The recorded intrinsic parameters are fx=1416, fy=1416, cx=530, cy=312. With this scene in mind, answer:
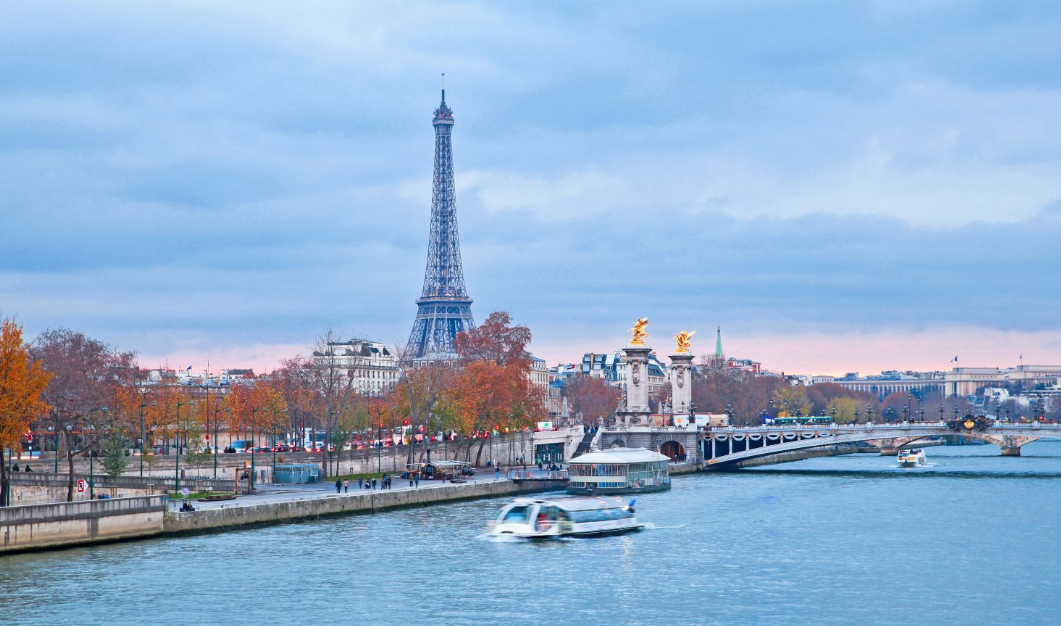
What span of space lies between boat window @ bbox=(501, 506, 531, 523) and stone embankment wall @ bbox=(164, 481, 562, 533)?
8287 millimetres

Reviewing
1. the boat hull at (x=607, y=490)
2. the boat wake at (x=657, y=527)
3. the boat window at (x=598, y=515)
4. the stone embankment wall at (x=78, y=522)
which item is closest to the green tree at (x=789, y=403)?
the boat hull at (x=607, y=490)

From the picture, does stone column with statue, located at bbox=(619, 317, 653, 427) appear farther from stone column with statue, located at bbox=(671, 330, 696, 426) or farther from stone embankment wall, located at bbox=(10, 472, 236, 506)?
stone embankment wall, located at bbox=(10, 472, 236, 506)

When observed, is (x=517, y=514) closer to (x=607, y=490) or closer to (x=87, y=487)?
(x=87, y=487)

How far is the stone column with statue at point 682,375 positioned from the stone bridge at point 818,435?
7860 millimetres

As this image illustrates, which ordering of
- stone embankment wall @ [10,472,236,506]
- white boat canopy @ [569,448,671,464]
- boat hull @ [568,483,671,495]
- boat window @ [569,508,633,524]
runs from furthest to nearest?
white boat canopy @ [569,448,671,464] < boat hull @ [568,483,671,495] < stone embankment wall @ [10,472,236,506] < boat window @ [569,508,633,524]

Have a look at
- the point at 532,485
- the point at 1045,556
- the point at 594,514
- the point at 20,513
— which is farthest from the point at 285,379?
the point at 1045,556

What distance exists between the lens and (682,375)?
4601 inches

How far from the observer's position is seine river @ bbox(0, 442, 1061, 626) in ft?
126

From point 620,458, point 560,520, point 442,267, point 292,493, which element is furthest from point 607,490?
point 442,267

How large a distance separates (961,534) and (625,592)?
20178 millimetres

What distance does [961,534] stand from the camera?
56.3 metres

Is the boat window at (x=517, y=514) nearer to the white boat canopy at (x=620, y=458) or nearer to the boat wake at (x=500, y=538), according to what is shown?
the boat wake at (x=500, y=538)

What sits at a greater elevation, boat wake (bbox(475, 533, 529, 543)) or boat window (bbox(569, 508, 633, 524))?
boat window (bbox(569, 508, 633, 524))

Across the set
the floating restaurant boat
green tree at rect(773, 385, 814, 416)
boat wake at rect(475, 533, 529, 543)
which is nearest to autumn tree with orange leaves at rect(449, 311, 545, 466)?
the floating restaurant boat
